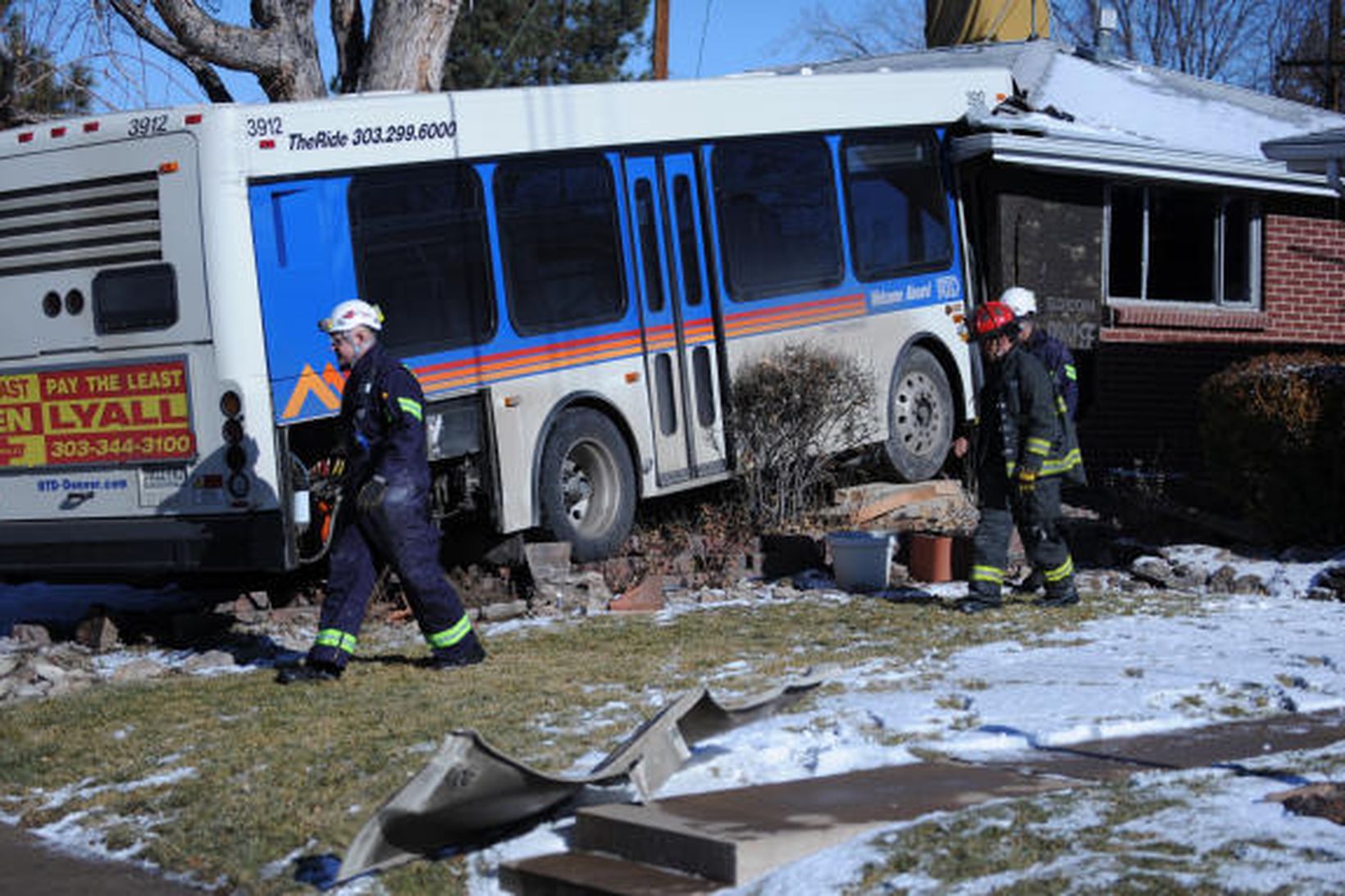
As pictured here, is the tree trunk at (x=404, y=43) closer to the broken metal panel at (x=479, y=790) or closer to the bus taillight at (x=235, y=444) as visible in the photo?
the bus taillight at (x=235, y=444)

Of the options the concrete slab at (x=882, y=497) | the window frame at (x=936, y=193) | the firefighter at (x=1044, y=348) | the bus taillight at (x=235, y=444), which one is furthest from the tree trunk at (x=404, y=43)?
the firefighter at (x=1044, y=348)

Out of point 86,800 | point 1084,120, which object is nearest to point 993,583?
point 86,800

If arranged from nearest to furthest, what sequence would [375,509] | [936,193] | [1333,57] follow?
1. [375,509]
2. [936,193]
3. [1333,57]

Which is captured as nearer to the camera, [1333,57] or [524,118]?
[524,118]

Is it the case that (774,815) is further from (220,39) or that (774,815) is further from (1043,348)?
(220,39)

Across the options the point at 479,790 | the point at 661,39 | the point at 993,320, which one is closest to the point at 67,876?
the point at 479,790

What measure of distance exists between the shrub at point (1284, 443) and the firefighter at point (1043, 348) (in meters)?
1.77

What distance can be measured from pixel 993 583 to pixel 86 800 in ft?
16.8

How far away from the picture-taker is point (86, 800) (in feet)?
22.7

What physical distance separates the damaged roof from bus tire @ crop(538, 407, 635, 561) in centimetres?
440

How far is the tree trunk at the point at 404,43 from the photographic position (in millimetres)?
16078

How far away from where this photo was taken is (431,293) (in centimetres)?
1109

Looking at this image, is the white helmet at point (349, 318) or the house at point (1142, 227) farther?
the house at point (1142, 227)

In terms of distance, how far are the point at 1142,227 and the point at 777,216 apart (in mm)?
Result: 5340
